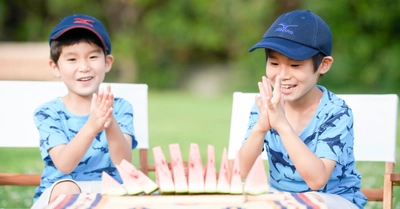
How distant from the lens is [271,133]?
13.2 feet

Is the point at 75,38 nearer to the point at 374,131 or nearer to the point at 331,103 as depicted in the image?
the point at 331,103

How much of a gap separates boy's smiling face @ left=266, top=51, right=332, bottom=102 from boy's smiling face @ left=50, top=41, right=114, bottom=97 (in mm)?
1122

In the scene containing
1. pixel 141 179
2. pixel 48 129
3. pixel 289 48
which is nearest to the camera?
pixel 141 179

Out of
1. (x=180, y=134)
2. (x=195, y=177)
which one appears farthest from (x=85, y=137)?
(x=180, y=134)

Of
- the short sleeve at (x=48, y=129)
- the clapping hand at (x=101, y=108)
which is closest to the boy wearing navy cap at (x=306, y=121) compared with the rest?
the clapping hand at (x=101, y=108)

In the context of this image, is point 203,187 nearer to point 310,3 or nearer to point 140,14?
point 310,3

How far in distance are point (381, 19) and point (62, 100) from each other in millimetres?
16644

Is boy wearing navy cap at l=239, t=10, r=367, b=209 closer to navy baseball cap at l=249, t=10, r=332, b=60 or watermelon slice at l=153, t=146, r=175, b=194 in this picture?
navy baseball cap at l=249, t=10, r=332, b=60

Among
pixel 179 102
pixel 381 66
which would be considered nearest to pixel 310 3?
pixel 381 66

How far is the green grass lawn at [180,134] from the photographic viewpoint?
699cm

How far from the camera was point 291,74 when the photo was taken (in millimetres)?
3773

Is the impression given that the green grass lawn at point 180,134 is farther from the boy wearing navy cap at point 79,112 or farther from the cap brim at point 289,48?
the cap brim at point 289,48

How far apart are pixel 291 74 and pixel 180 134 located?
8605 millimetres

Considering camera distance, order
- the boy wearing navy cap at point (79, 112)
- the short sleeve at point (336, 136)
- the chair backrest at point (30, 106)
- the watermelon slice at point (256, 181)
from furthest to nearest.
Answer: the chair backrest at point (30, 106), the boy wearing navy cap at point (79, 112), the short sleeve at point (336, 136), the watermelon slice at point (256, 181)
